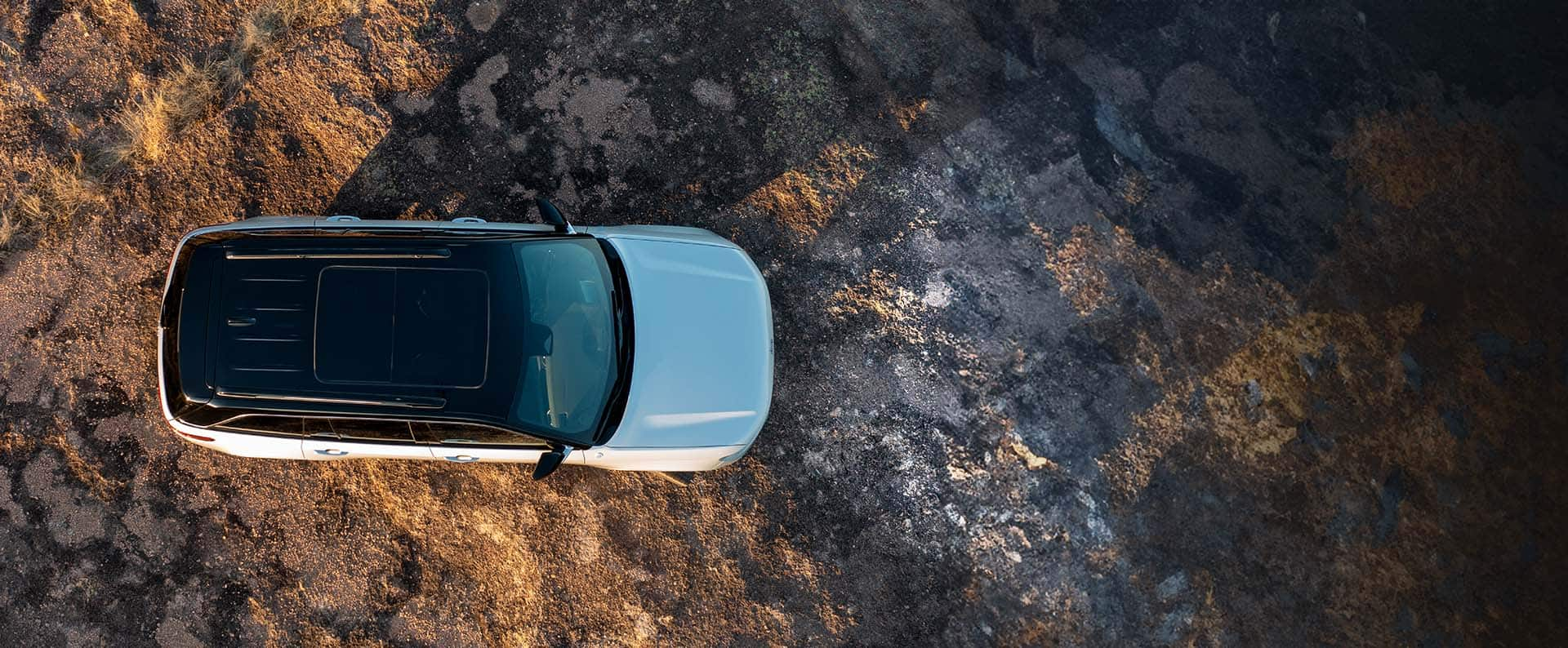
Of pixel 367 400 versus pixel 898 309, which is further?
pixel 898 309

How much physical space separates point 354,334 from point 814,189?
311 cm

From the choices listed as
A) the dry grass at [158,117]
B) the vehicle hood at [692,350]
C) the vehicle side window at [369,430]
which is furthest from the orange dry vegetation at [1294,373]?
the dry grass at [158,117]

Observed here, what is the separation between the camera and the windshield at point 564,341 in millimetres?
4430

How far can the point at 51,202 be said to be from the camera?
5.46m

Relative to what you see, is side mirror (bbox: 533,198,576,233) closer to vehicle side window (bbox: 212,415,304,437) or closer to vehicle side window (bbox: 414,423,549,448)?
vehicle side window (bbox: 414,423,549,448)

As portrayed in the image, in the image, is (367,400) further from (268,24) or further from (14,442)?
(268,24)

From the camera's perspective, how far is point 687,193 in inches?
221

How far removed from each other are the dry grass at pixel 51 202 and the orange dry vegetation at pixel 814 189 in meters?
4.61

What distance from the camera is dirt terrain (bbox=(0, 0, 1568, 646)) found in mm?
5332

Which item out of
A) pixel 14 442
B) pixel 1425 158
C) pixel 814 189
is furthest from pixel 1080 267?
pixel 14 442

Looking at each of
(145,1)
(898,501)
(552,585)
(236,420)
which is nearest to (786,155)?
(898,501)

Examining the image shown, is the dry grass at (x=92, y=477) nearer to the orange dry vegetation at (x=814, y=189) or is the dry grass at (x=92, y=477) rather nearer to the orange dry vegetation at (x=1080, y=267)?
the orange dry vegetation at (x=814, y=189)

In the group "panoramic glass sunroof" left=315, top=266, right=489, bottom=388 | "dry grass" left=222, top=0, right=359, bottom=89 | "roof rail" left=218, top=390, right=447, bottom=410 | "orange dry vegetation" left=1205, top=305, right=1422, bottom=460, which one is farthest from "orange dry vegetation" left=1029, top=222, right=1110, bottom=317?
"dry grass" left=222, top=0, right=359, bottom=89

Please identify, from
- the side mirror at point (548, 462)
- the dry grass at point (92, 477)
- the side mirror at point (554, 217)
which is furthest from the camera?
the dry grass at point (92, 477)
